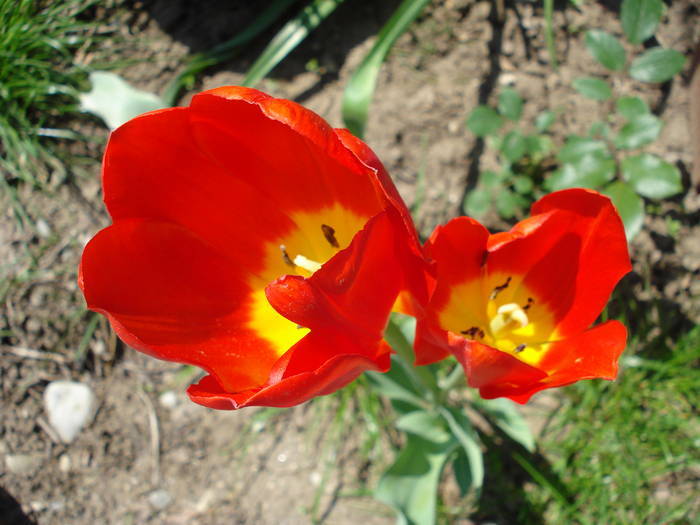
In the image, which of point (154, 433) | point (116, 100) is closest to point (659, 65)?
point (116, 100)

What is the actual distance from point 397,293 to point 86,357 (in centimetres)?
156

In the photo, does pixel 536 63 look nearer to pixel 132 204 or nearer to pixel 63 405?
pixel 132 204

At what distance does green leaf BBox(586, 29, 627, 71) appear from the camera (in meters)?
1.76

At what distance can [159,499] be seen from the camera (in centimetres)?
219

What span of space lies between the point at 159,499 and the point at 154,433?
0.21 m

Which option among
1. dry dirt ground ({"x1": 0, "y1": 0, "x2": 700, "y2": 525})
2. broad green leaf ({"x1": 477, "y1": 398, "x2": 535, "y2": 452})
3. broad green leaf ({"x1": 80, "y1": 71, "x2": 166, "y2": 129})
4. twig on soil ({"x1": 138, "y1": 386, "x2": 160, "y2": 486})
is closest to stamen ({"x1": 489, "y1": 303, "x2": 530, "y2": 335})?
broad green leaf ({"x1": 477, "y1": 398, "x2": 535, "y2": 452})

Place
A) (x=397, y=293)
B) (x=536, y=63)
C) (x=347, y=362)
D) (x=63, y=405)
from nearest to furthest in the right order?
(x=347, y=362) < (x=397, y=293) < (x=63, y=405) < (x=536, y=63)

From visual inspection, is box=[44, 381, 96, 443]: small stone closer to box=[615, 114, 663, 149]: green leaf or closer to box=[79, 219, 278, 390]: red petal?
box=[79, 219, 278, 390]: red petal

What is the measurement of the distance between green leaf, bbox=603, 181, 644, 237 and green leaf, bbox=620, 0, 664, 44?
1.25ft

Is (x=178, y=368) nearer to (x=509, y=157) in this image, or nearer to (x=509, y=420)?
(x=509, y=420)

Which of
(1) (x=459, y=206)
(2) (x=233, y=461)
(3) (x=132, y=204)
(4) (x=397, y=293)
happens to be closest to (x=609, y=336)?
(4) (x=397, y=293)

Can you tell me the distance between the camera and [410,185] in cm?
235

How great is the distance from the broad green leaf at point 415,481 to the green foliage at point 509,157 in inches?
29.8

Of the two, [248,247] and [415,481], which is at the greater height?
[248,247]
